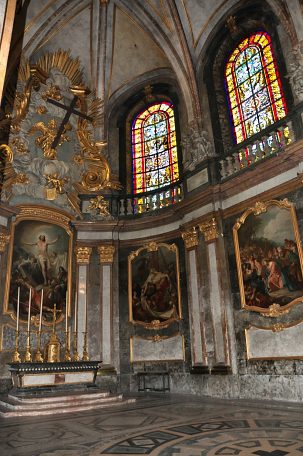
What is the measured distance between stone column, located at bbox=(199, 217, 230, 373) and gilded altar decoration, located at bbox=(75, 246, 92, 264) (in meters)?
3.85

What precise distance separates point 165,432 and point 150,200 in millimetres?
8731

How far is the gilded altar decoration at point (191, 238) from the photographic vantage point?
37.2 feet

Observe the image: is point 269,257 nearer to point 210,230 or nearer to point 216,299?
point 216,299

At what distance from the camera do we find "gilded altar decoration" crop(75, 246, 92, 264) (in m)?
12.6

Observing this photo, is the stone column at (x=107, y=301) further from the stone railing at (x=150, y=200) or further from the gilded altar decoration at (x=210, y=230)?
the gilded altar decoration at (x=210, y=230)

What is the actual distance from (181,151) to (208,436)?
32.1ft

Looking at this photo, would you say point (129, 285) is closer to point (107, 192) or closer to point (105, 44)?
point (107, 192)

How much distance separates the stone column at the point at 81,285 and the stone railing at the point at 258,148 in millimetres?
4969

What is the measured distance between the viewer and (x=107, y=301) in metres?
12.3

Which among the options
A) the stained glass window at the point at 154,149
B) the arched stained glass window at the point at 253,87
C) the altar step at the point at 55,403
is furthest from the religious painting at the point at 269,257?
the stained glass window at the point at 154,149

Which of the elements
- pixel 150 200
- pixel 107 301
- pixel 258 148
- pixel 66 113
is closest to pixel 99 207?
pixel 150 200

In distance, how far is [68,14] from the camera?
13555 millimetres

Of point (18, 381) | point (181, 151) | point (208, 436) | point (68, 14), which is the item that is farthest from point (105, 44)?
point (208, 436)

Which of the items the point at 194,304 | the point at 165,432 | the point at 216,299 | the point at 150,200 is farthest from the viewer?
the point at 150,200
